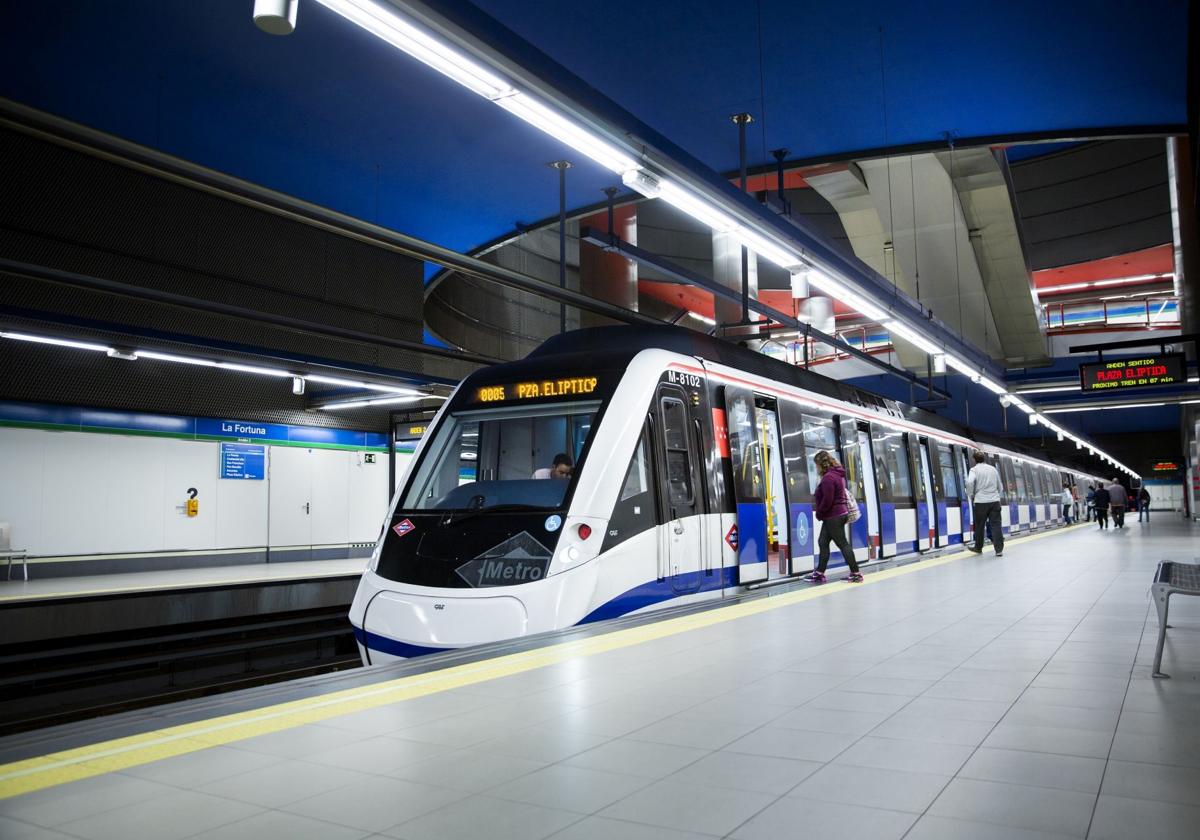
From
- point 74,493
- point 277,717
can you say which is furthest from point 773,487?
point 74,493

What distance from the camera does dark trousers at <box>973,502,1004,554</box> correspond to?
1389 centimetres

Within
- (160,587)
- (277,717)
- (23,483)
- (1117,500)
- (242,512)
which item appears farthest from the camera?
(1117,500)

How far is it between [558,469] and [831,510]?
422cm

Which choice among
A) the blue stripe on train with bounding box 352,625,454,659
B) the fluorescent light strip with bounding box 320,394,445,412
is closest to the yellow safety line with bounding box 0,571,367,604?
the fluorescent light strip with bounding box 320,394,445,412

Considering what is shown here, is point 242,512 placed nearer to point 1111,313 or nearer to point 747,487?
point 747,487

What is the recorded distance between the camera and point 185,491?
1463cm

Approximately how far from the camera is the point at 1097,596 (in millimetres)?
8477

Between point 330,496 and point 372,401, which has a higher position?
point 372,401

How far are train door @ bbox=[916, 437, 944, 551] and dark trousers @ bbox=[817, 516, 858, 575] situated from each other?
5.53 metres

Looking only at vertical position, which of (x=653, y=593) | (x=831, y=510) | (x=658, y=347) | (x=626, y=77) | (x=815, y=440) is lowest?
(x=653, y=593)

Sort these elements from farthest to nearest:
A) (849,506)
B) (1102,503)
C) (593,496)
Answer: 1. (1102,503)
2. (849,506)
3. (593,496)

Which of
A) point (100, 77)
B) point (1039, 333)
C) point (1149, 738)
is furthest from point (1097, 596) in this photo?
point (1039, 333)

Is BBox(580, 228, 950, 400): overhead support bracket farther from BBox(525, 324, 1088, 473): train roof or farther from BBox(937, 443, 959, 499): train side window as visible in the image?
BBox(937, 443, 959, 499): train side window

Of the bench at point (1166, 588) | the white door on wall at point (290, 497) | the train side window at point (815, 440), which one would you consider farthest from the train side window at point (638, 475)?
the white door on wall at point (290, 497)
